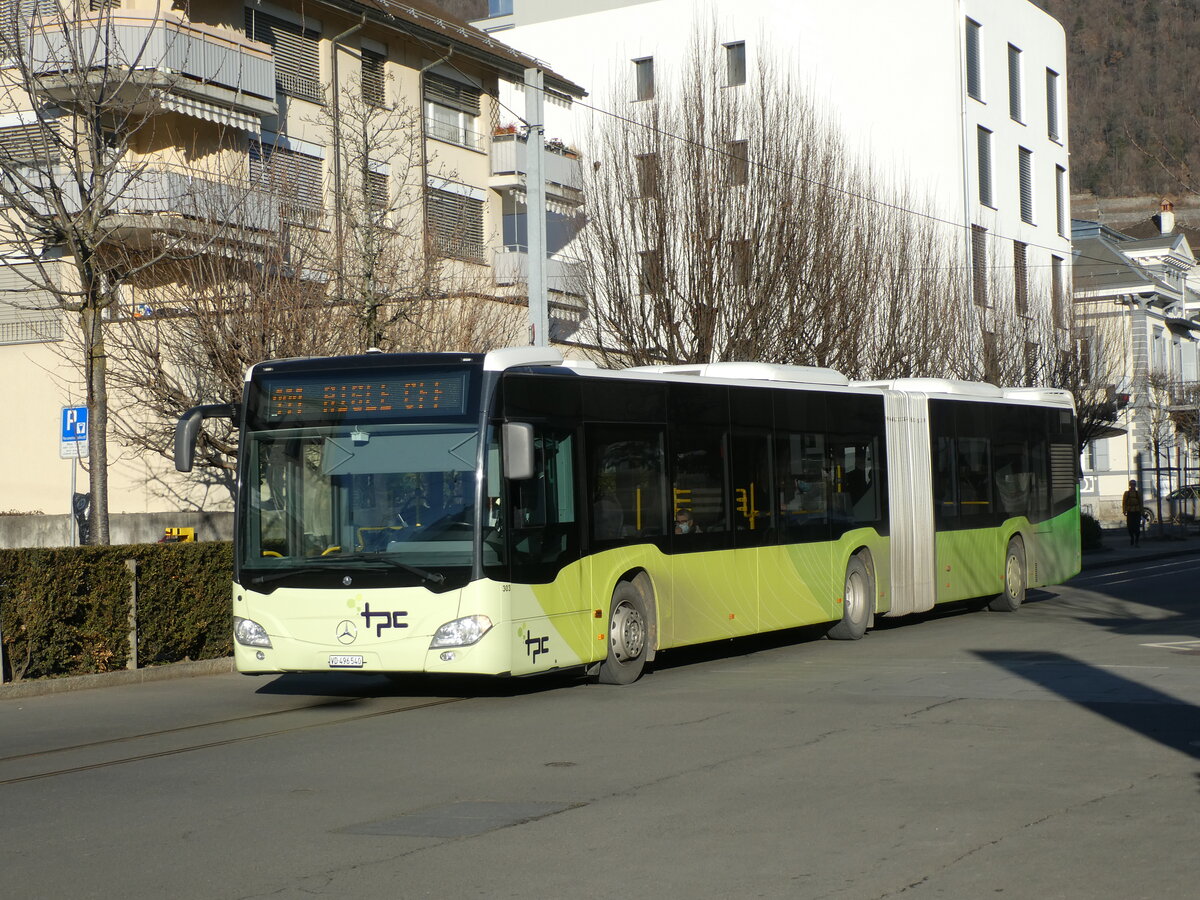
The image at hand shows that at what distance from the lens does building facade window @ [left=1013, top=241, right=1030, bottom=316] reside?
39688 mm

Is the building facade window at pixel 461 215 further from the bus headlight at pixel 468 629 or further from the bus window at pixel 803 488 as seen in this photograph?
the bus headlight at pixel 468 629

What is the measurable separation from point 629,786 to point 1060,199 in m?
51.2

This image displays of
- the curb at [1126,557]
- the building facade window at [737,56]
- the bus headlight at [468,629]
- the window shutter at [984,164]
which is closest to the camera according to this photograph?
the bus headlight at [468,629]

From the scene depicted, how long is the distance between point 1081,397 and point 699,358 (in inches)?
733

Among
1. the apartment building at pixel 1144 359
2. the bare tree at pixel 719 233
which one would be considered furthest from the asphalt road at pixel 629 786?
the apartment building at pixel 1144 359

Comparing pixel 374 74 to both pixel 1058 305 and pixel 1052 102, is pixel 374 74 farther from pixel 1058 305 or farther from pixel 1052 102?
pixel 1052 102

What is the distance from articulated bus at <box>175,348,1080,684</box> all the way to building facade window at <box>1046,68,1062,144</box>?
135 ft

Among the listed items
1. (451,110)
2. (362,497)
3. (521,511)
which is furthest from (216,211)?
(451,110)

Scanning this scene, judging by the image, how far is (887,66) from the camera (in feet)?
159

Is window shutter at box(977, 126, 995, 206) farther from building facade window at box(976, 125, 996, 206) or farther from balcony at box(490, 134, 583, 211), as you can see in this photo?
balcony at box(490, 134, 583, 211)

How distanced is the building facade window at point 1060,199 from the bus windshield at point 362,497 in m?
46.8

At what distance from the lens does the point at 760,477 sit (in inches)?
671

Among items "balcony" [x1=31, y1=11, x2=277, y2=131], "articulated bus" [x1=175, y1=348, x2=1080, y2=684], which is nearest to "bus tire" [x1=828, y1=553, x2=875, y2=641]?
"articulated bus" [x1=175, y1=348, x2=1080, y2=684]

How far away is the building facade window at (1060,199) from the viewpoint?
55875 millimetres
